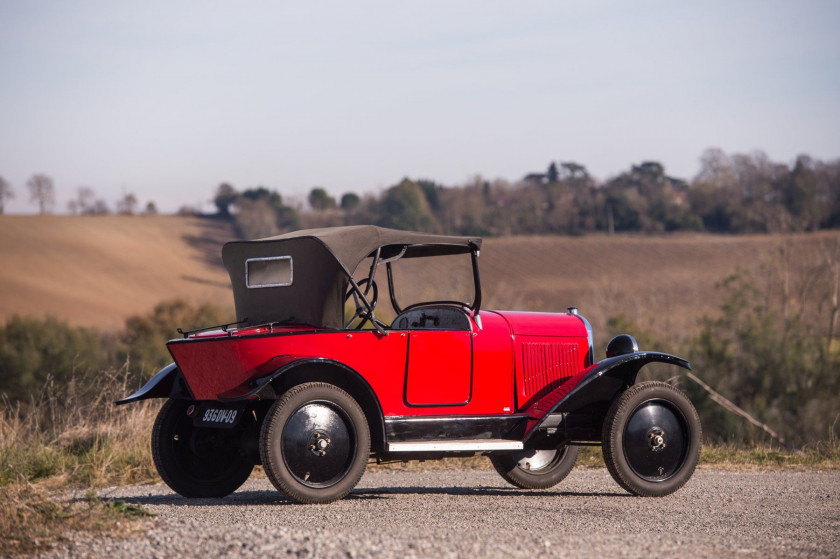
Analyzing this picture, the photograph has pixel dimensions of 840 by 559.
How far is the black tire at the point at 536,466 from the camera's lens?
9.15 metres

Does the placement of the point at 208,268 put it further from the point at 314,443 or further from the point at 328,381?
the point at 314,443

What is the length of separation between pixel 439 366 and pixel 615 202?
87420 mm

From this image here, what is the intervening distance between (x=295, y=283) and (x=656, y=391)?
3208 millimetres

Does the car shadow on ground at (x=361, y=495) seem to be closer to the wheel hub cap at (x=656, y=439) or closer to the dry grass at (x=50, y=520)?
the wheel hub cap at (x=656, y=439)

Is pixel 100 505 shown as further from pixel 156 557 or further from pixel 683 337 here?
pixel 683 337

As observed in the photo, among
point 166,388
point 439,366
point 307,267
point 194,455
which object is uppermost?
point 307,267

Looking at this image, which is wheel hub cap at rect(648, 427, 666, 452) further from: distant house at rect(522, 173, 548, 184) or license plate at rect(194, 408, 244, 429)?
distant house at rect(522, 173, 548, 184)

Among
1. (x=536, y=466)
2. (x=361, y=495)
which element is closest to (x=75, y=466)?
(x=361, y=495)

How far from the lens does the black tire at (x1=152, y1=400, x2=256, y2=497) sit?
8297 millimetres

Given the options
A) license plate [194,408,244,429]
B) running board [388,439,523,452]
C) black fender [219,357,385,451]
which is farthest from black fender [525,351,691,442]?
license plate [194,408,244,429]

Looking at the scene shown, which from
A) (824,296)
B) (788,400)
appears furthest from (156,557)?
(824,296)

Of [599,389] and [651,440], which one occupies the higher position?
[599,389]

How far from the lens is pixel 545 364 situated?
355 inches

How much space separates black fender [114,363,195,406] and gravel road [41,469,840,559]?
0.86 m
